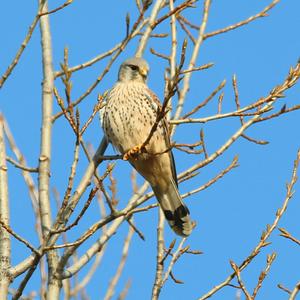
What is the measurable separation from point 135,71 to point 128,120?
1.73 feet

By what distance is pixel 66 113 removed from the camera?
2525 mm

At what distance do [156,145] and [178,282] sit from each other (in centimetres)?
104

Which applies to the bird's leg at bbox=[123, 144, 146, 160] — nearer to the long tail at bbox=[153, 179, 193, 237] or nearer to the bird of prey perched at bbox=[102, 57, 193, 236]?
the bird of prey perched at bbox=[102, 57, 193, 236]

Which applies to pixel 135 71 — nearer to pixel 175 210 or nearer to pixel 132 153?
pixel 132 153

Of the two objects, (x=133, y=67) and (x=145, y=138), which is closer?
(x=145, y=138)

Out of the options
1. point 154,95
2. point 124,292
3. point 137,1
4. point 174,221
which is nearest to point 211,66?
point 137,1

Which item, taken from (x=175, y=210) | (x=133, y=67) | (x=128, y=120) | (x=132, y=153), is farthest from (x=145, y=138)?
(x=133, y=67)

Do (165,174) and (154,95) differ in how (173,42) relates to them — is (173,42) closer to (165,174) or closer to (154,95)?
(154,95)

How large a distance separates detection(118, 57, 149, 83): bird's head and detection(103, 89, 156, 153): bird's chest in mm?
300

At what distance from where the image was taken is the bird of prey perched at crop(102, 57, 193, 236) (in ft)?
12.9

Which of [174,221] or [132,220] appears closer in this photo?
[132,220]

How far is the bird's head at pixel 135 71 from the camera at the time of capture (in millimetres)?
4324

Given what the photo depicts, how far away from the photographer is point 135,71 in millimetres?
4348

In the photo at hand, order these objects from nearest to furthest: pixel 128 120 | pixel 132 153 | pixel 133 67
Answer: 1. pixel 132 153
2. pixel 128 120
3. pixel 133 67
